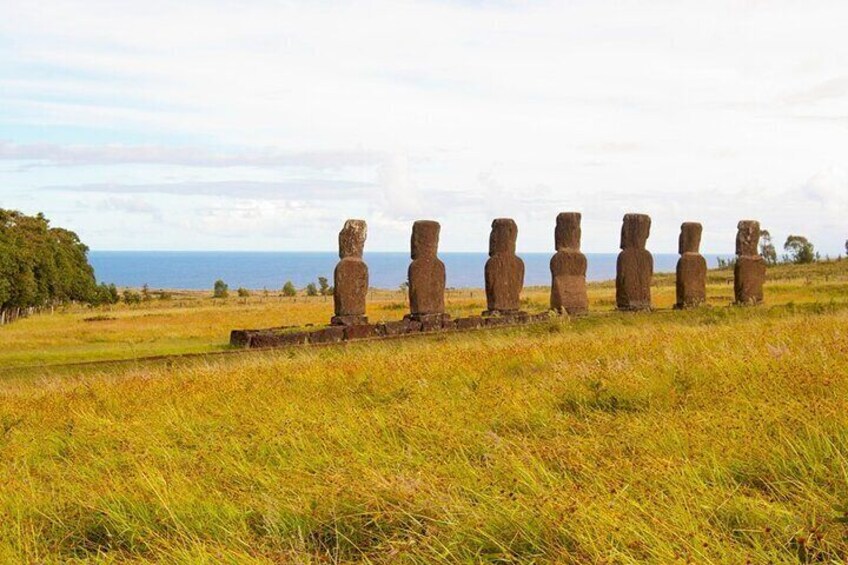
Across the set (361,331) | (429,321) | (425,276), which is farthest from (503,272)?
(361,331)

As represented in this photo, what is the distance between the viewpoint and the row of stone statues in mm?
21734

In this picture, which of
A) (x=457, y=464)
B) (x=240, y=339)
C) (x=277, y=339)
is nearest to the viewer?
(x=457, y=464)

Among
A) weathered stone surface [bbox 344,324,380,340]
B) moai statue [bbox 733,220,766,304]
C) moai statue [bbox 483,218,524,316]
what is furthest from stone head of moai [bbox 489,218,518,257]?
moai statue [bbox 733,220,766,304]

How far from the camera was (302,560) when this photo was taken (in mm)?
4711

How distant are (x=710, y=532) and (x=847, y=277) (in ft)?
155

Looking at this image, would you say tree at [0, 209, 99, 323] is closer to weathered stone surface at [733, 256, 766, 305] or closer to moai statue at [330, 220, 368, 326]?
moai statue at [330, 220, 368, 326]

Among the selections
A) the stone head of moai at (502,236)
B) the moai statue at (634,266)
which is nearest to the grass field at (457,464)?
the stone head of moai at (502,236)

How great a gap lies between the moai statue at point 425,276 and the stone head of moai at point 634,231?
582 cm

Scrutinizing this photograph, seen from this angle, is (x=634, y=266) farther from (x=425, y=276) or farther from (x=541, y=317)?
(x=425, y=276)

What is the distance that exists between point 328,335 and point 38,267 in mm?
40031

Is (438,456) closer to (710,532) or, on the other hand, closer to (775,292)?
(710,532)

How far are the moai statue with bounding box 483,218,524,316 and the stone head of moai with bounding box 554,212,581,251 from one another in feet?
5.13

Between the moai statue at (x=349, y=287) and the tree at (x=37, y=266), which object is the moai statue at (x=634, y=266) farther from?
the tree at (x=37, y=266)

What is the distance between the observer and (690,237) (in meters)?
27.0
